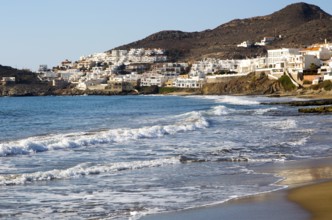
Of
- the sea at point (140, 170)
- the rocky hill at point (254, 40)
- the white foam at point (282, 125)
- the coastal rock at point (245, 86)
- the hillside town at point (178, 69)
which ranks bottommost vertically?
the white foam at point (282, 125)

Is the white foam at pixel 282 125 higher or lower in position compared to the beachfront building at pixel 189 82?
lower

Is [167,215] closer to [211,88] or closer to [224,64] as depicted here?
[211,88]

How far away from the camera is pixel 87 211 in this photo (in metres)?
10.3

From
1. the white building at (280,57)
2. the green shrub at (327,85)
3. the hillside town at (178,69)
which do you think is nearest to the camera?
the green shrub at (327,85)

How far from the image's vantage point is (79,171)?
47.5ft

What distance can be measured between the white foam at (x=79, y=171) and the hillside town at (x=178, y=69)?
5291 cm

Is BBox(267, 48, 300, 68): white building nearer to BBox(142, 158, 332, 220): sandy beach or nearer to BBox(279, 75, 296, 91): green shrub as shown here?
BBox(279, 75, 296, 91): green shrub

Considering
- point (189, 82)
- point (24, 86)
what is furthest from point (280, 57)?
point (24, 86)

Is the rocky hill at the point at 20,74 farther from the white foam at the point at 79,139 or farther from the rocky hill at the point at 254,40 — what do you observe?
the white foam at the point at 79,139

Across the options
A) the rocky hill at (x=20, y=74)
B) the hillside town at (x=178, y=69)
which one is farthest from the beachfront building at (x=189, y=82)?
the rocky hill at (x=20, y=74)

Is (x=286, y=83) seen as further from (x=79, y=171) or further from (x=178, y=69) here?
(x=178, y=69)

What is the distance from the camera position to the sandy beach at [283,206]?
9.64 meters

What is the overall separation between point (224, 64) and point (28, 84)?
149 ft

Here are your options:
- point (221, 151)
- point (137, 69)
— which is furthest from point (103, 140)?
point (137, 69)
